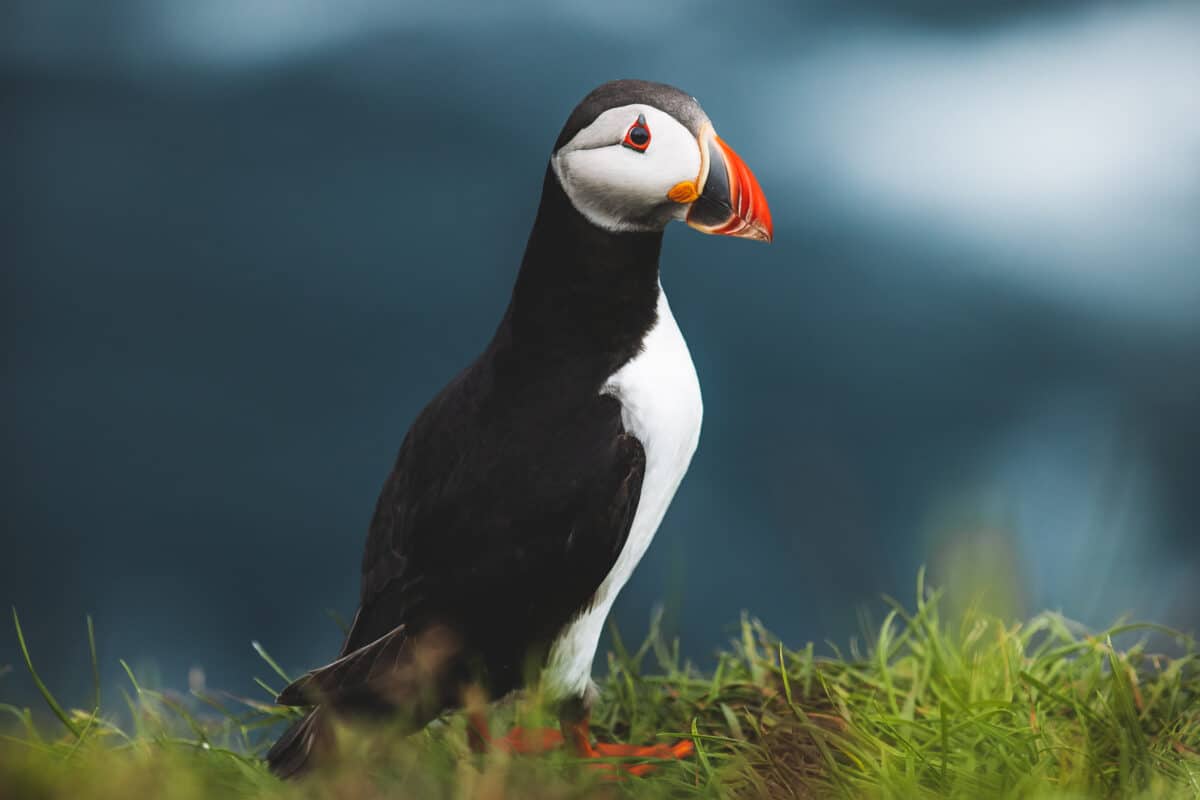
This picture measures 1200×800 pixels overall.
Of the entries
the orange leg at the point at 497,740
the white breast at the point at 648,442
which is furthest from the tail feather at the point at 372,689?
the white breast at the point at 648,442

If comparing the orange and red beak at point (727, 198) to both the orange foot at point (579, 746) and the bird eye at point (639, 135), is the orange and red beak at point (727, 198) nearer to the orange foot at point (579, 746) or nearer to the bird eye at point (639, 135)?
the bird eye at point (639, 135)

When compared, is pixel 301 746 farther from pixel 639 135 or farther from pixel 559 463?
pixel 639 135

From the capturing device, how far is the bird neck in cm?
242

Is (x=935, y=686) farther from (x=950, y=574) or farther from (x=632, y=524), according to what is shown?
(x=632, y=524)

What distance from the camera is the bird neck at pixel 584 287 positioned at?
95.1 inches

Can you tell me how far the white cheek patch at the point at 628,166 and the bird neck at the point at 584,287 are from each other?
58 millimetres

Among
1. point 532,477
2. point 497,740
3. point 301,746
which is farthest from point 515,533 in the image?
point 301,746

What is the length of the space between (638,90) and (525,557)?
0.93m

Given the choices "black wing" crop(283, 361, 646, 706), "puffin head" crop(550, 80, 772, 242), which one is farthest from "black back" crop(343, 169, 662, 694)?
"puffin head" crop(550, 80, 772, 242)

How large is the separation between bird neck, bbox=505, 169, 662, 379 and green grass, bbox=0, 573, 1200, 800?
73 cm

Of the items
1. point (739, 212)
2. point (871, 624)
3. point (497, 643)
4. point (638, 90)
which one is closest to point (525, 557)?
point (497, 643)

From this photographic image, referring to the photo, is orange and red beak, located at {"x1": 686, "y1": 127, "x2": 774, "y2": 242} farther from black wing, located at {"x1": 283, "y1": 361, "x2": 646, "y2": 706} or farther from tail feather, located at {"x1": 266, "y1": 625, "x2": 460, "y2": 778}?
tail feather, located at {"x1": 266, "y1": 625, "x2": 460, "y2": 778}

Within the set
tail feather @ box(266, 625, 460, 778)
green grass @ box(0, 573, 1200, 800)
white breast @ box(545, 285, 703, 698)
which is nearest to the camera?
green grass @ box(0, 573, 1200, 800)

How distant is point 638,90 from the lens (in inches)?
91.5
